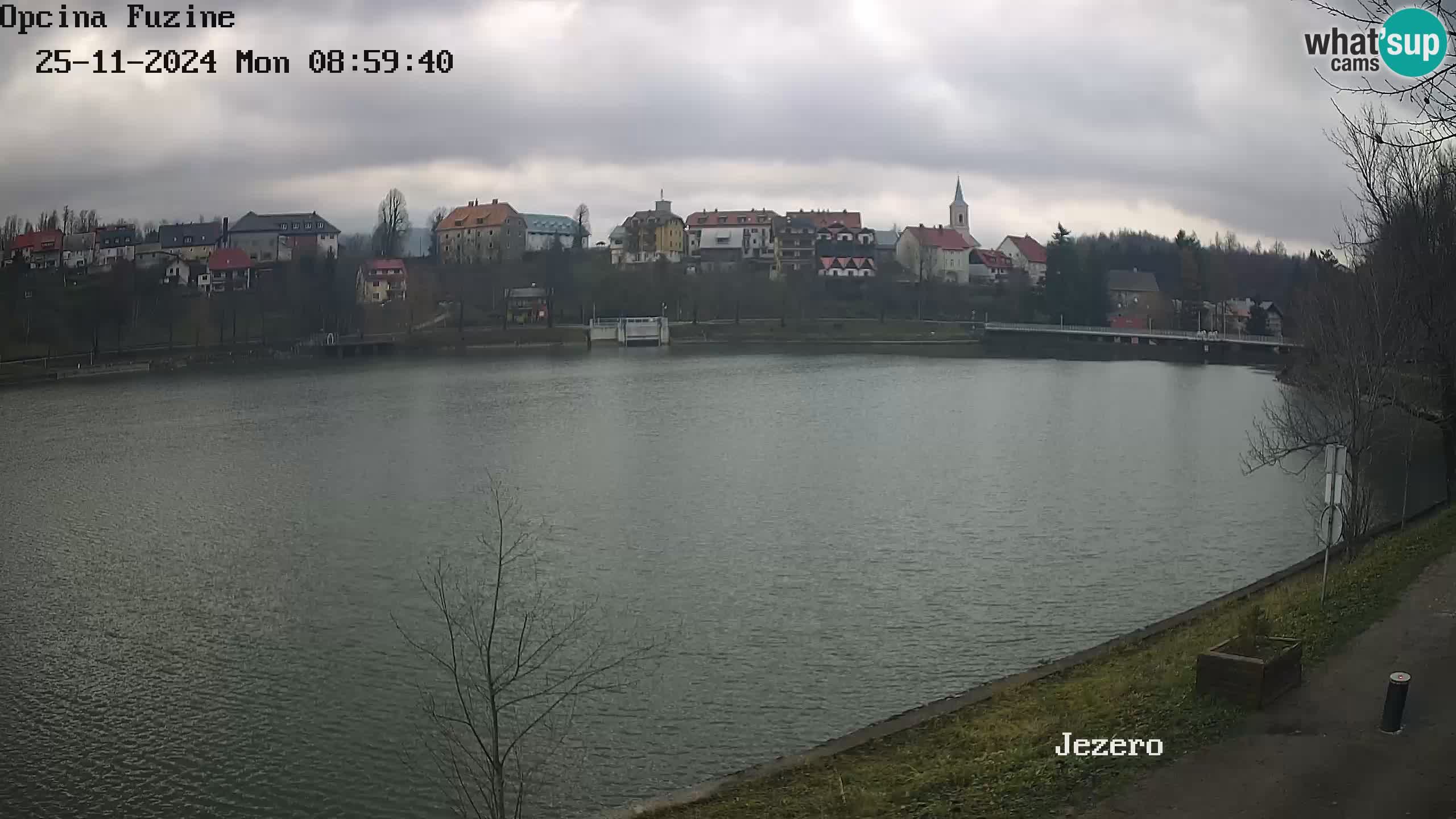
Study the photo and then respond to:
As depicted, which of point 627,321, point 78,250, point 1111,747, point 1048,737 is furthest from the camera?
point 78,250

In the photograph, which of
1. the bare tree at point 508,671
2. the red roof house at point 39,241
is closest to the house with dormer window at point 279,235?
the red roof house at point 39,241

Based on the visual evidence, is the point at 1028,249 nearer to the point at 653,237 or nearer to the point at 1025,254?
the point at 1025,254

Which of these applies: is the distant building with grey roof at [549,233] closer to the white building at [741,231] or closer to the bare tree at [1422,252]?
the white building at [741,231]

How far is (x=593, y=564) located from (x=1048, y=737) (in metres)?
9.85

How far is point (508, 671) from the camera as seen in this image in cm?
1216

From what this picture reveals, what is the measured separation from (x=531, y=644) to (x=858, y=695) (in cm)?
390

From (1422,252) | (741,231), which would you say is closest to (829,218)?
(741,231)

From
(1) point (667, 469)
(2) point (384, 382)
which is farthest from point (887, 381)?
(1) point (667, 469)

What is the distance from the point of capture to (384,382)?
4828 cm

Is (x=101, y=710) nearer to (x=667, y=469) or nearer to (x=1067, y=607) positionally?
(x=1067, y=607)

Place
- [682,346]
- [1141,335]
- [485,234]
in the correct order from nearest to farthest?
[1141,335] < [682,346] < [485,234]

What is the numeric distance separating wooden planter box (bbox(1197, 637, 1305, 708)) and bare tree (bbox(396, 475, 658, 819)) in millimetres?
4775

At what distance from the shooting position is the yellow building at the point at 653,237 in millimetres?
100188

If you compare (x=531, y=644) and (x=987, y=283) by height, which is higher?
(x=987, y=283)
